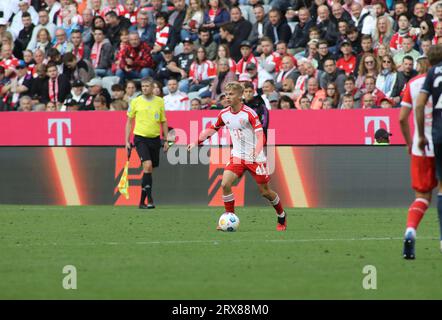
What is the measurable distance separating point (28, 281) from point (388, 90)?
1379cm

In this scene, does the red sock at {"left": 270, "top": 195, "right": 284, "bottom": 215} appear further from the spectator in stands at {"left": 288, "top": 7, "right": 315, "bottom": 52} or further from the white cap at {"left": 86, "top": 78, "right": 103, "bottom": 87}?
the white cap at {"left": 86, "top": 78, "right": 103, "bottom": 87}

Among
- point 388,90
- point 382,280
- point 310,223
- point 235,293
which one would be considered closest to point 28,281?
point 235,293

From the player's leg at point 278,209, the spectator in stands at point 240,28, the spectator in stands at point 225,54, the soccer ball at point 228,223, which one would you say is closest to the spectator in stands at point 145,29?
the spectator in stands at point 240,28

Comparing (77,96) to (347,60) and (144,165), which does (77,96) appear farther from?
(347,60)

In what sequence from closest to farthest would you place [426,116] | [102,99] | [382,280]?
[382,280] → [426,116] → [102,99]

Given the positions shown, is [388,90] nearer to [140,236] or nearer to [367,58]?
[367,58]

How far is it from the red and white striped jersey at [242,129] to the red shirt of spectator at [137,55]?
1046 centimetres

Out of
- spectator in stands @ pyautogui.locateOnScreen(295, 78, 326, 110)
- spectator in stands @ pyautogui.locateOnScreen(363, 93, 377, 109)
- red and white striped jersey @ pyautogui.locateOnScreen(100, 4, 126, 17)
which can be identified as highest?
red and white striped jersey @ pyautogui.locateOnScreen(100, 4, 126, 17)

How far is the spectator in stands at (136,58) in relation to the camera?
84.4 feet

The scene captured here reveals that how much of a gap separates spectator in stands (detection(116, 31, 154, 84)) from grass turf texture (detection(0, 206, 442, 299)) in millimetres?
8358

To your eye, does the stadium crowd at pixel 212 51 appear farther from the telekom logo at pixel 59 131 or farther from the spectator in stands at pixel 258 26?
the telekom logo at pixel 59 131

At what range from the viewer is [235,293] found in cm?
866

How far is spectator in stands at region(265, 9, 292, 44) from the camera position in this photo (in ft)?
80.7

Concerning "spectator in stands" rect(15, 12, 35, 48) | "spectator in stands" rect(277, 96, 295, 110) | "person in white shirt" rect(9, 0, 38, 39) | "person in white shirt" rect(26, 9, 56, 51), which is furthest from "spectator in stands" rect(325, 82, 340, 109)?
"person in white shirt" rect(9, 0, 38, 39)
